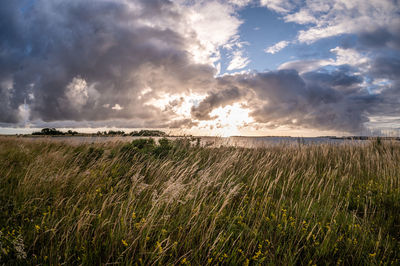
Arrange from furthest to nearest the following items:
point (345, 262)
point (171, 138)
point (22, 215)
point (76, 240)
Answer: point (171, 138) → point (22, 215) → point (345, 262) → point (76, 240)

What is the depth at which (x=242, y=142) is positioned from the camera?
13469 millimetres

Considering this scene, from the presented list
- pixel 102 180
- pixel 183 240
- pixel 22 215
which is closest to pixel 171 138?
pixel 102 180

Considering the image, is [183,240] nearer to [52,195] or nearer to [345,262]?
[345,262]

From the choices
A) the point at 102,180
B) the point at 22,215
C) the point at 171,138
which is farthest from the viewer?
the point at 171,138

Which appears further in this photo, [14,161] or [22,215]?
[14,161]

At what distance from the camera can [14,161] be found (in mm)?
7984

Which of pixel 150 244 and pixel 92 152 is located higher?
pixel 92 152

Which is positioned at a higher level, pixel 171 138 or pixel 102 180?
pixel 171 138

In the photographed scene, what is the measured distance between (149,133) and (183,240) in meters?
10.5

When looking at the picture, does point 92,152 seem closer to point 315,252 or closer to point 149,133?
point 149,133

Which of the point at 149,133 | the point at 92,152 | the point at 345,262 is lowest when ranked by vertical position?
the point at 345,262

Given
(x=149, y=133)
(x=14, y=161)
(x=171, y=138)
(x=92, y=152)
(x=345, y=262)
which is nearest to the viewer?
(x=345, y=262)

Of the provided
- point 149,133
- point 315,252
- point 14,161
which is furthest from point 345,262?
point 149,133

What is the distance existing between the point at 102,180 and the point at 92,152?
441 centimetres
